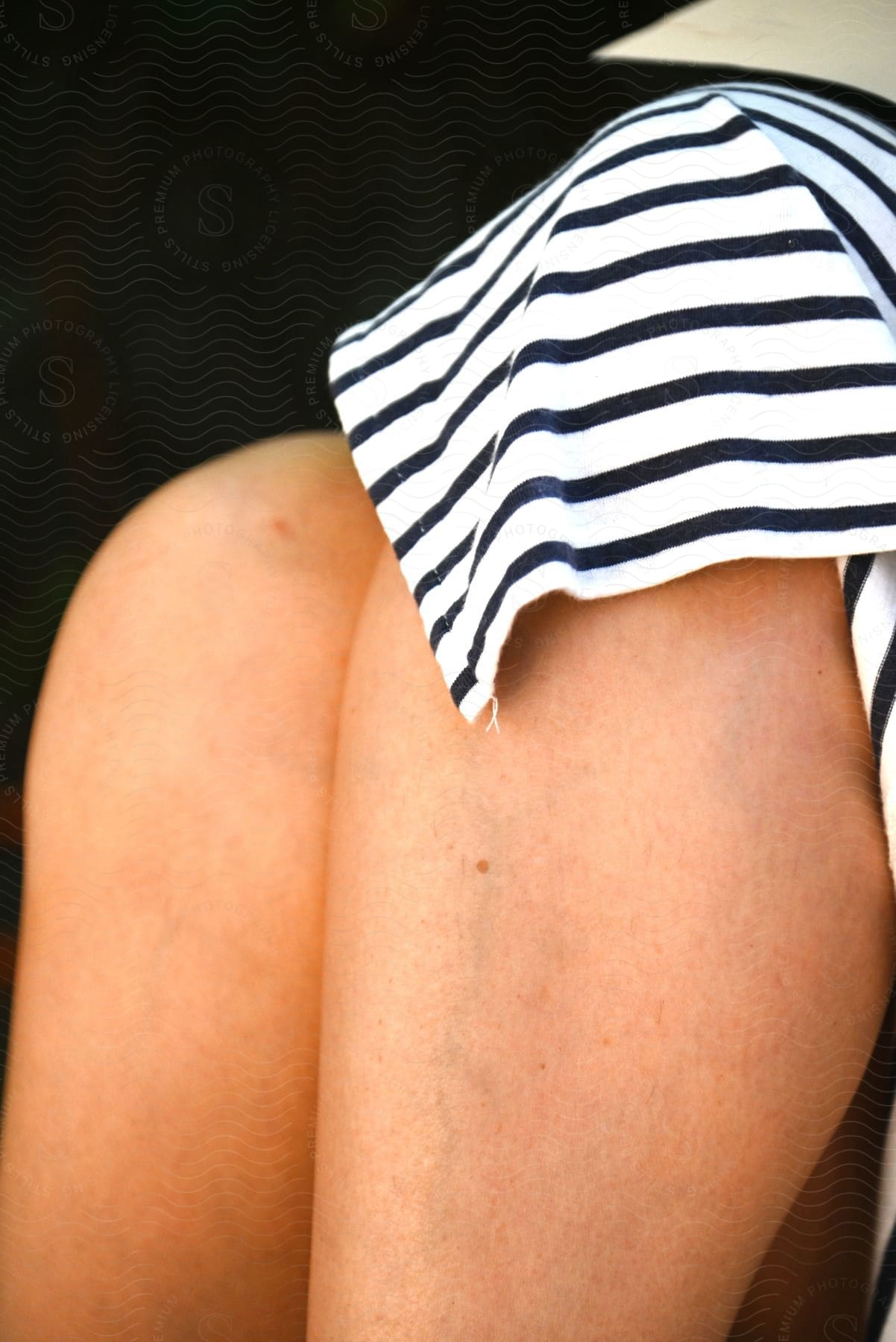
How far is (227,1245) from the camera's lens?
19.1 inches

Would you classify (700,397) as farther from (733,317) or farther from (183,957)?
(183,957)

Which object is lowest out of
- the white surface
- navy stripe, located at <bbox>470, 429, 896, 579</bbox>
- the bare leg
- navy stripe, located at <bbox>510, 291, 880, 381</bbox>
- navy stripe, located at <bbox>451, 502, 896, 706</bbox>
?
the bare leg

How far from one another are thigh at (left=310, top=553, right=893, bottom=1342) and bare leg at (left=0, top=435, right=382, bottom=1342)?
0.12 meters

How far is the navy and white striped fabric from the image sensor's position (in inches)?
13.9

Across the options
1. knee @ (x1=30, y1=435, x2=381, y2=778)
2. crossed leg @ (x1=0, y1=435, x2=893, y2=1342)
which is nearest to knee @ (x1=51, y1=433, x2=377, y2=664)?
knee @ (x1=30, y1=435, x2=381, y2=778)

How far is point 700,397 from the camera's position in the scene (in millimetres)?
361

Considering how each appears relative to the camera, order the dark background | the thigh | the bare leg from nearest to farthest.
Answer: the thigh < the bare leg < the dark background

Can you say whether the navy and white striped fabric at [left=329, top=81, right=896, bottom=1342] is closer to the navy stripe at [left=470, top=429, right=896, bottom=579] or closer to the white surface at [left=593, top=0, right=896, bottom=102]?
the navy stripe at [left=470, top=429, right=896, bottom=579]

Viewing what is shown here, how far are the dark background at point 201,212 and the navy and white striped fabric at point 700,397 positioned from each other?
1.34ft

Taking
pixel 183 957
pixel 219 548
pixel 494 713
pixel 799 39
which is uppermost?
pixel 799 39

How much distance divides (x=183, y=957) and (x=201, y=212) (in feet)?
2.00

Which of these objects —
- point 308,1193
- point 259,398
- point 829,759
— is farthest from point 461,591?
point 259,398

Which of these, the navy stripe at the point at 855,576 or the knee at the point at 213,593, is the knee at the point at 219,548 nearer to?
the knee at the point at 213,593

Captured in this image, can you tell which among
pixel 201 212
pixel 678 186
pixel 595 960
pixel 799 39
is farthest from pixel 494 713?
pixel 201 212
